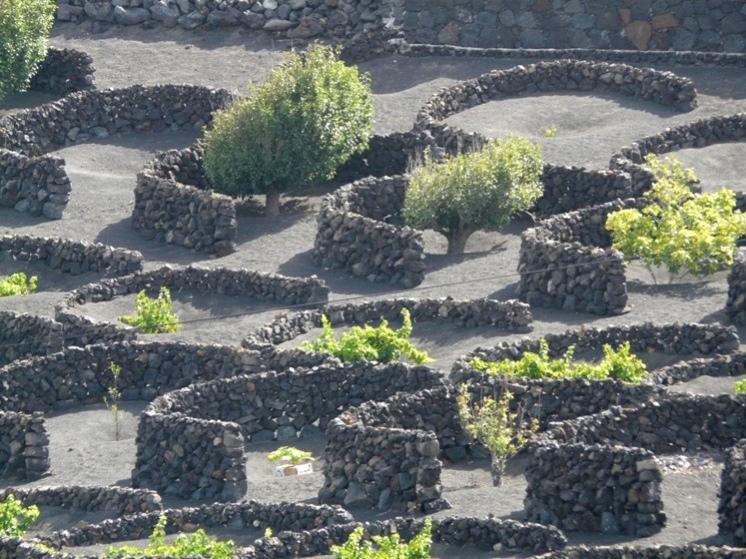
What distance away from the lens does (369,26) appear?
90125 mm

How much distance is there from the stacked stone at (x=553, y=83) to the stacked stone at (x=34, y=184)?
985 centimetres

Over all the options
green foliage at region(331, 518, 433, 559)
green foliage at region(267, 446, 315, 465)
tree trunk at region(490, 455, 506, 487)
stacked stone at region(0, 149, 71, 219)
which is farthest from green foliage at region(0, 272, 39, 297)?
green foliage at region(331, 518, 433, 559)

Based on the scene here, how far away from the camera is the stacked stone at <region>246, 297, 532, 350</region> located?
216ft

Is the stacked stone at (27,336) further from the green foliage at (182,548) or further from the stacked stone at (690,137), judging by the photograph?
the green foliage at (182,548)

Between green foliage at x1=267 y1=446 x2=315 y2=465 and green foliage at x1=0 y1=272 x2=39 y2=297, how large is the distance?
13.8m

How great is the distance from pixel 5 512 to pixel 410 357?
11.1 metres

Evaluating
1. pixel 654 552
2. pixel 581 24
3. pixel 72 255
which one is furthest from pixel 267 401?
pixel 581 24

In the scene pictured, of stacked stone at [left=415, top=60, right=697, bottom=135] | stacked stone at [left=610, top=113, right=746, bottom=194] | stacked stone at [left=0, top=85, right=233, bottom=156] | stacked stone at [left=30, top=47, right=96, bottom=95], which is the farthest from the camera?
stacked stone at [left=30, top=47, right=96, bottom=95]

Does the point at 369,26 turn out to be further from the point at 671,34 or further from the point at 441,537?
the point at 441,537

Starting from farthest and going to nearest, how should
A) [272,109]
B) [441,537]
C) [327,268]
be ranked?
[272,109] → [327,268] → [441,537]

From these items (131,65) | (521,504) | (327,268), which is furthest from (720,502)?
(131,65)

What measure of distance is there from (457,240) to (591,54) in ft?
44.3

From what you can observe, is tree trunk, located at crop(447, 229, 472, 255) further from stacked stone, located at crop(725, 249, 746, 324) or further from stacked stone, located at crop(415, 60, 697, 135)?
stacked stone, located at crop(725, 249, 746, 324)

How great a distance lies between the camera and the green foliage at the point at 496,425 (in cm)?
5675
